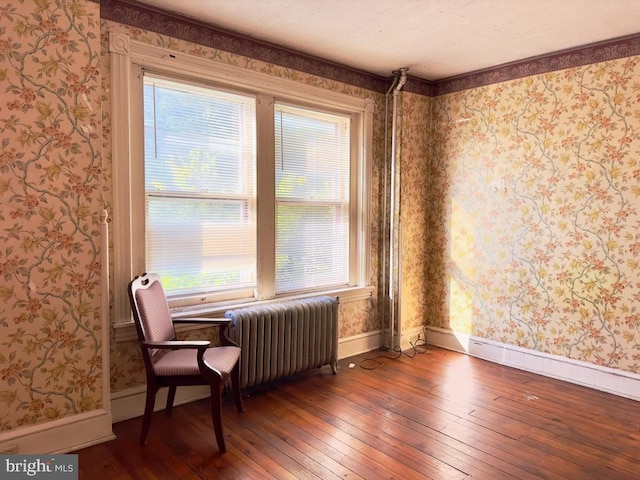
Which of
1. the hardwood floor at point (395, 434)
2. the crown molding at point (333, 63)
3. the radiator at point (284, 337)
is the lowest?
the hardwood floor at point (395, 434)

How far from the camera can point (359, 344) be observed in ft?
13.9

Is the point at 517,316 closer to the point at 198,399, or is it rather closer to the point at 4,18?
the point at 198,399

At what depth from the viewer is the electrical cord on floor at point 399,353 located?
3.95 metres

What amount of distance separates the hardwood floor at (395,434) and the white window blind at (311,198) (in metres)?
0.92

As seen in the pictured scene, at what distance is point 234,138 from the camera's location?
11.0 ft

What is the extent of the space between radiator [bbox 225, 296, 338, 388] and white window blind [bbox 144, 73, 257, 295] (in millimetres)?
362

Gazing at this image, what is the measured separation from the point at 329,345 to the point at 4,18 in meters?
2.95

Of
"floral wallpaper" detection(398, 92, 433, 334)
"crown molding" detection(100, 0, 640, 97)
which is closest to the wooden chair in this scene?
"crown molding" detection(100, 0, 640, 97)

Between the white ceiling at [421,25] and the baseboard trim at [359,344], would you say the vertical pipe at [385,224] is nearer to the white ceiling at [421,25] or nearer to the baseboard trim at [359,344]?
the baseboard trim at [359,344]

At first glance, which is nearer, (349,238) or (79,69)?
(79,69)

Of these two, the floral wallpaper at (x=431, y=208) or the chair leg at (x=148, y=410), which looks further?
the chair leg at (x=148, y=410)

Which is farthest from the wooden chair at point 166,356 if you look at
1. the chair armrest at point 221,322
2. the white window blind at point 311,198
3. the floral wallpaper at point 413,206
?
the floral wallpaper at point 413,206

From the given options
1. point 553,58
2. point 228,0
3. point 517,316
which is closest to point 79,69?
point 228,0

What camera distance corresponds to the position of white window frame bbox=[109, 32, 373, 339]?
2760 millimetres
